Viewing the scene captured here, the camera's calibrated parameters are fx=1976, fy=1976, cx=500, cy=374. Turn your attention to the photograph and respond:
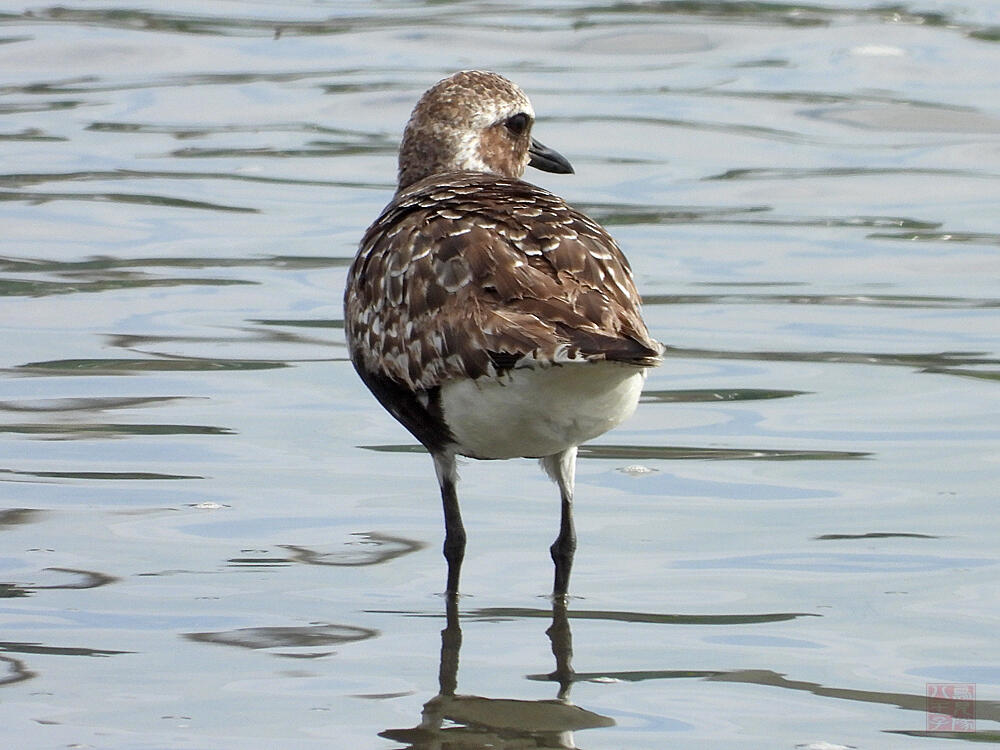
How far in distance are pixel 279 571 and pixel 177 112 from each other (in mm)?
8719

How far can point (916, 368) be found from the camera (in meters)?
9.14

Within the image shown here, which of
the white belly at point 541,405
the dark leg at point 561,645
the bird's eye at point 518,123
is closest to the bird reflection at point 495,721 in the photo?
the dark leg at point 561,645

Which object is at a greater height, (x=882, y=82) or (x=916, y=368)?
(x=882, y=82)

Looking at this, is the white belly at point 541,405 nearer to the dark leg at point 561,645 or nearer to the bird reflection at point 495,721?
the dark leg at point 561,645

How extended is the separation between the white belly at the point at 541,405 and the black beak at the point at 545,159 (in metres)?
2.17

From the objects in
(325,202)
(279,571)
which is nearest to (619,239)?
(325,202)

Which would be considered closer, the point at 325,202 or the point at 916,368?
the point at 916,368

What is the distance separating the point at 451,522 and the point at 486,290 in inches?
39.2

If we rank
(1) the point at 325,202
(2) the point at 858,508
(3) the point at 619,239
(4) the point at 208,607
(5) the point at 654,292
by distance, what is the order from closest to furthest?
(4) the point at 208,607
(2) the point at 858,508
(5) the point at 654,292
(3) the point at 619,239
(1) the point at 325,202

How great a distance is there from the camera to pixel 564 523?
6.55m

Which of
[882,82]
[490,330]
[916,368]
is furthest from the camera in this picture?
[882,82]

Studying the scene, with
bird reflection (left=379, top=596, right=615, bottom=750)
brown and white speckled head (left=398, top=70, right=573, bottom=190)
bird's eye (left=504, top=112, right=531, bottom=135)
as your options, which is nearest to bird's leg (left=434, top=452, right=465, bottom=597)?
bird reflection (left=379, top=596, right=615, bottom=750)

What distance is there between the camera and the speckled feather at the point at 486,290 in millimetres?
5684

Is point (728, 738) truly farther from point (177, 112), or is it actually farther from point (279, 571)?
point (177, 112)
